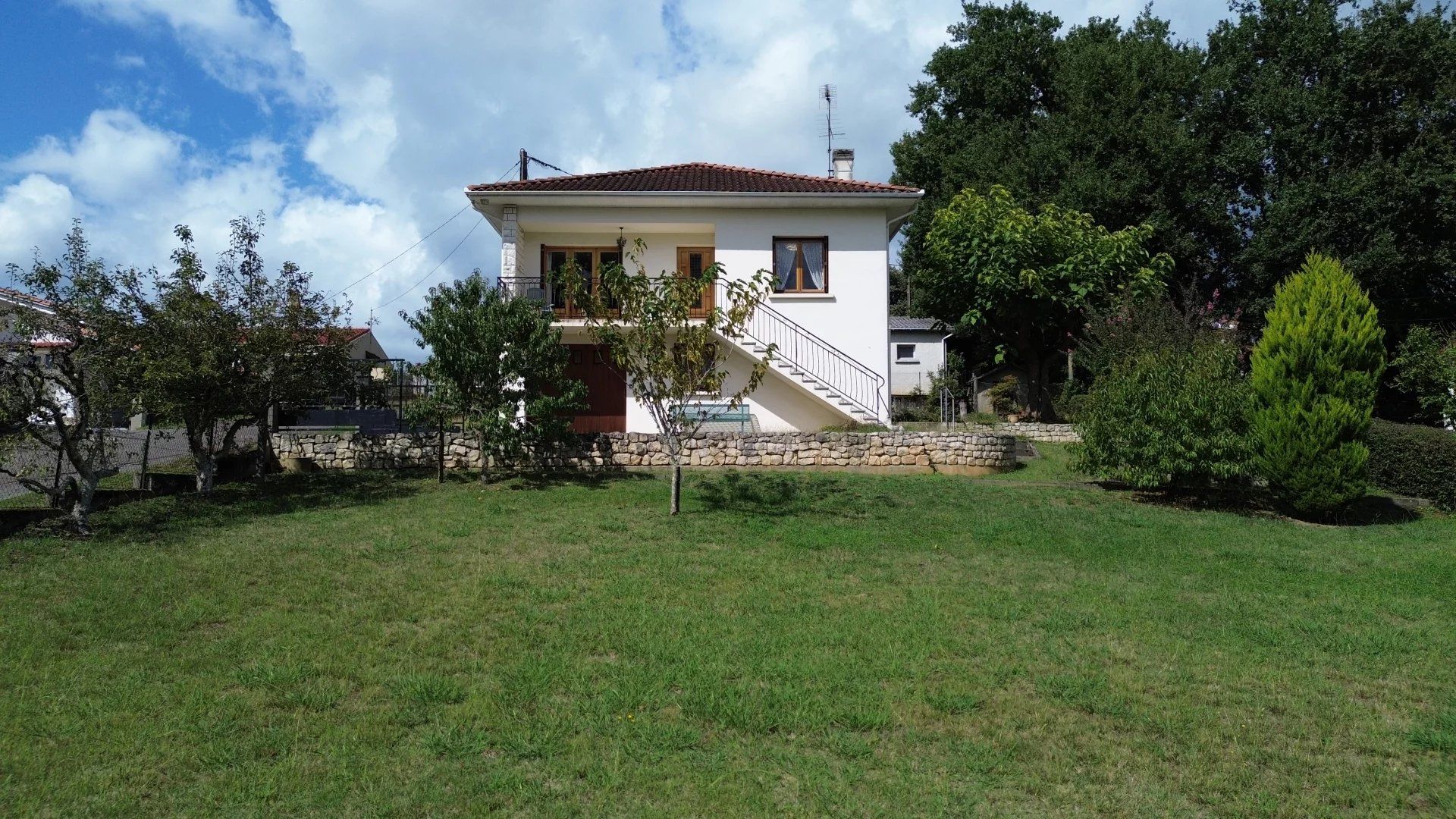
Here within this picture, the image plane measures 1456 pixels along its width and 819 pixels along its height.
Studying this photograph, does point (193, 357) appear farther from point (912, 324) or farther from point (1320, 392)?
point (912, 324)

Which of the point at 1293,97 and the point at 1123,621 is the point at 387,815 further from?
the point at 1293,97

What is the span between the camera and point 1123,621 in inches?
259

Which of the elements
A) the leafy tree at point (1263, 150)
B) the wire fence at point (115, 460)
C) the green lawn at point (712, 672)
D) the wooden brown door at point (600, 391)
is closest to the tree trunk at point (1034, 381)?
the leafy tree at point (1263, 150)

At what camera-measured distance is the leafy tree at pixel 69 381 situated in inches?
347

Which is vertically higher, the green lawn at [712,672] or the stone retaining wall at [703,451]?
the stone retaining wall at [703,451]

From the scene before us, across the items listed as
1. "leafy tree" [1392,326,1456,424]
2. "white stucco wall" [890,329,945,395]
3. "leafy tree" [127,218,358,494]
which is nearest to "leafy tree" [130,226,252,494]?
"leafy tree" [127,218,358,494]

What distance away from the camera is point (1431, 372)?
17.2 meters

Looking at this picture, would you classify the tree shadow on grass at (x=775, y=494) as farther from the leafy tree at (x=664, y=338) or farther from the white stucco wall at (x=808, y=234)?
the white stucco wall at (x=808, y=234)

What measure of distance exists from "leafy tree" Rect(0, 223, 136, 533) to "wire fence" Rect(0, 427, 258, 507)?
0.24 feet

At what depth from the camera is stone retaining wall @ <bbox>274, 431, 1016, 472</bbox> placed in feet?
45.0

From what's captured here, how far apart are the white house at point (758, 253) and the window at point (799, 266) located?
0.9 inches

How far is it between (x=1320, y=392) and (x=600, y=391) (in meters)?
12.7

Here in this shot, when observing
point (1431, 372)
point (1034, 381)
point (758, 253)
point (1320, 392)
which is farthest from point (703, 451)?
point (1431, 372)

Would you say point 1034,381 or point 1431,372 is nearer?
point 1431,372
